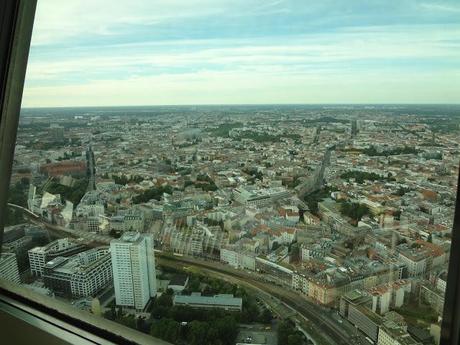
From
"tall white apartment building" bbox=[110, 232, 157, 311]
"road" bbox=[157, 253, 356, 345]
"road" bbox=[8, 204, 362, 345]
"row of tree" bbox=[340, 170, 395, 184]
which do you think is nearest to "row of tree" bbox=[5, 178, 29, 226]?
"tall white apartment building" bbox=[110, 232, 157, 311]

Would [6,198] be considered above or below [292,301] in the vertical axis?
above

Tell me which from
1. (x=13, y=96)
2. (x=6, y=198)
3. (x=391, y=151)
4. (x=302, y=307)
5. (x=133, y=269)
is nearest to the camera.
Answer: (x=391, y=151)

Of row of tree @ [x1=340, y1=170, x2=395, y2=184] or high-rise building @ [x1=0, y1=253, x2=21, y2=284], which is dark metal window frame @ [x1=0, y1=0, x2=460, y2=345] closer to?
high-rise building @ [x1=0, y1=253, x2=21, y2=284]

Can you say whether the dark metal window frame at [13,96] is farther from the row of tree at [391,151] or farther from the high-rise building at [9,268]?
the row of tree at [391,151]

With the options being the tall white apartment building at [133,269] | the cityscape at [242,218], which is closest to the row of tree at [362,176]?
the cityscape at [242,218]

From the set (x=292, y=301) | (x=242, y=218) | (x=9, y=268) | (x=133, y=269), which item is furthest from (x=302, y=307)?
(x=9, y=268)

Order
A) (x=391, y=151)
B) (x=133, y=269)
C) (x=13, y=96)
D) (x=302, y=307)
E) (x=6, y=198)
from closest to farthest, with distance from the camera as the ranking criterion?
(x=391, y=151) → (x=302, y=307) → (x=133, y=269) → (x=13, y=96) → (x=6, y=198)

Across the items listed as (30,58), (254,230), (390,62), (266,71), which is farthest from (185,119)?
(30,58)

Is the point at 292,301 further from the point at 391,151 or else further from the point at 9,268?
the point at 9,268

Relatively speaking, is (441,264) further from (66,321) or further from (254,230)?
(66,321)
